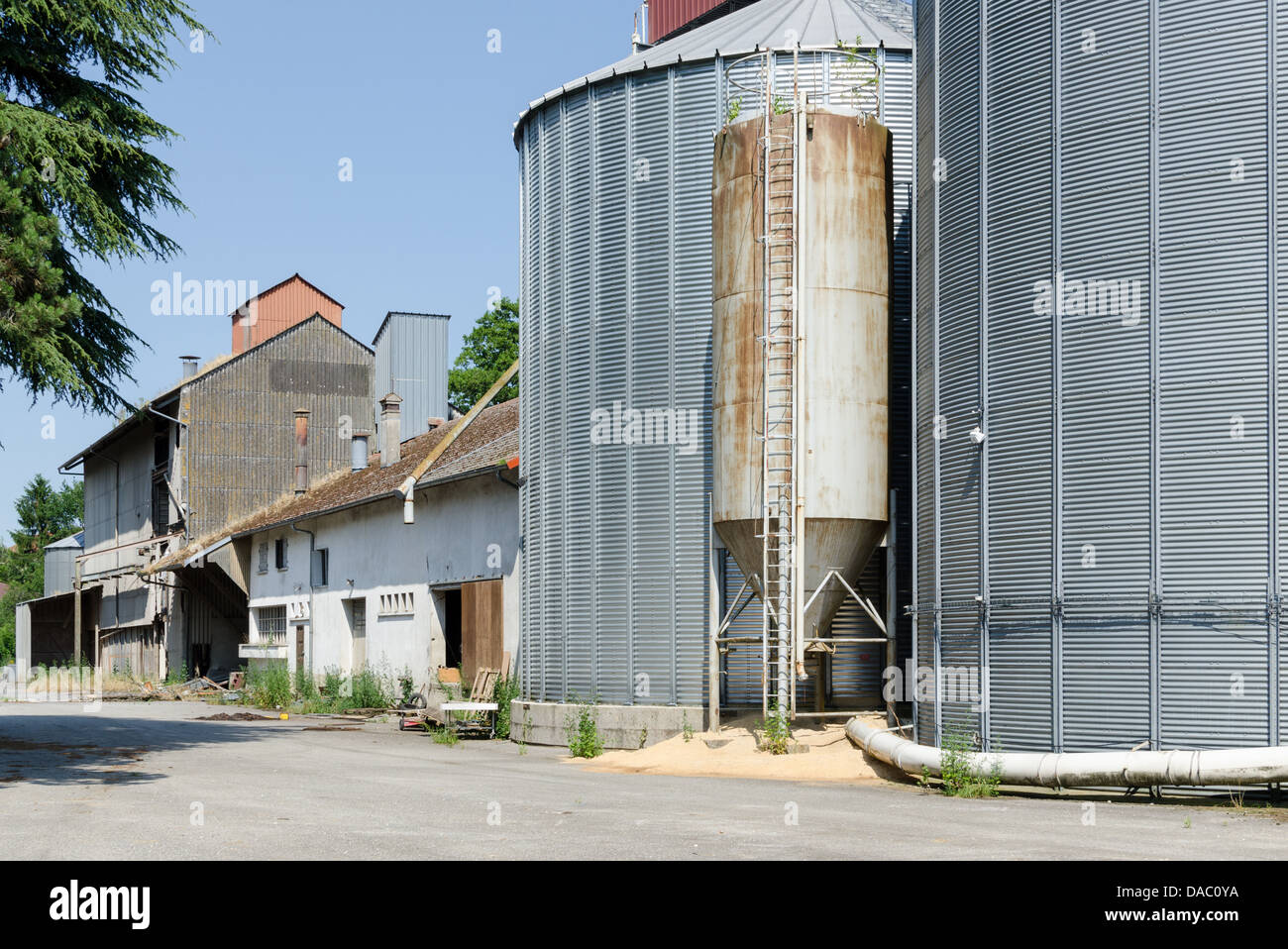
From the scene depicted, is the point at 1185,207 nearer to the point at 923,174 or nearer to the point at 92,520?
A: the point at 923,174

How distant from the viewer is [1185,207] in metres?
15.7

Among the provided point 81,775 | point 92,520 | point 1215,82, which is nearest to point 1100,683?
point 1215,82

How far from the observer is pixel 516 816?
1359cm

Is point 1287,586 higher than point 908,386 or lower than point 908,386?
lower

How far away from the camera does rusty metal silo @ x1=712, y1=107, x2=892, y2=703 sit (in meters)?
20.0

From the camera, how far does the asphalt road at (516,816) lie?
36.5ft

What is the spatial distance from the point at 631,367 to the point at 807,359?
4.17m

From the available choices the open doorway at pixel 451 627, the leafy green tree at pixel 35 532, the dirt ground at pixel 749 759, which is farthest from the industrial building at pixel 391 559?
the leafy green tree at pixel 35 532

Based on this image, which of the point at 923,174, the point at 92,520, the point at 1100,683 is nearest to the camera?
the point at 1100,683

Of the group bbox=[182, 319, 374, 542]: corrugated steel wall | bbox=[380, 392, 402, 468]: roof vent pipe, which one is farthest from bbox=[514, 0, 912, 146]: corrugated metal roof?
A: bbox=[182, 319, 374, 542]: corrugated steel wall

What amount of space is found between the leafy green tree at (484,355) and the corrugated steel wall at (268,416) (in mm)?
9882

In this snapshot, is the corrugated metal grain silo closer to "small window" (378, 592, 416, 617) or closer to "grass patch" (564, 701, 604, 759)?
"grass patch" (564, 701, 604, 759)

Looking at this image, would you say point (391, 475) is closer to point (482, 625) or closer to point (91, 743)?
point (482, 625)

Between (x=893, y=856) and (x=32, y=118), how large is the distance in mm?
14583
